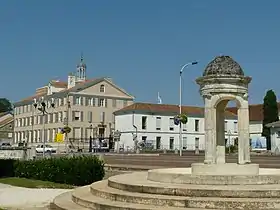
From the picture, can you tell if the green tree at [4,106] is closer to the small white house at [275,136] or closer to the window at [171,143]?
the window at [171,143]

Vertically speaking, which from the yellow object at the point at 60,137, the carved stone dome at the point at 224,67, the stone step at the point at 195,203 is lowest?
the stone step at the point at 195,203

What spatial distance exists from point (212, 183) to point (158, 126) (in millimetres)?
64326

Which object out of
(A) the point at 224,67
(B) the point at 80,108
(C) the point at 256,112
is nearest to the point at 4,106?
(B) the point at 80,108

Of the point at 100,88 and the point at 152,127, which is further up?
the point at 100,88

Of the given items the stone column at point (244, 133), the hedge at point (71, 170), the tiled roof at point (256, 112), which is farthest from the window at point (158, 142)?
the stone column at point (244, 133)

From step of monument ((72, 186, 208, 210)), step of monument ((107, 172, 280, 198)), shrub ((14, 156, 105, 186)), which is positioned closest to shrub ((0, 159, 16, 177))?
shrub ((14, 156, 105, 186))

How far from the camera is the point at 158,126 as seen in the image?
7625 cm

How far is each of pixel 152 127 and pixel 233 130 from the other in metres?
14.8

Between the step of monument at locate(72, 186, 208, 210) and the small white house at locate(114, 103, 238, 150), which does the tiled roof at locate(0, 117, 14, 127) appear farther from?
the step of monument at locate(72, 186, 208, 210)

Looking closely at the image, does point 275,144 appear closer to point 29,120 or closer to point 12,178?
point 12,178

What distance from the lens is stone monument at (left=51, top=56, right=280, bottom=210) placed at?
10.2 metres

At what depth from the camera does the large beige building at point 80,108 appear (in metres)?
81.9

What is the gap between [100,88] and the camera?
281 feet

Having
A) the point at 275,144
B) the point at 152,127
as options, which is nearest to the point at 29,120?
the point at 152,127
